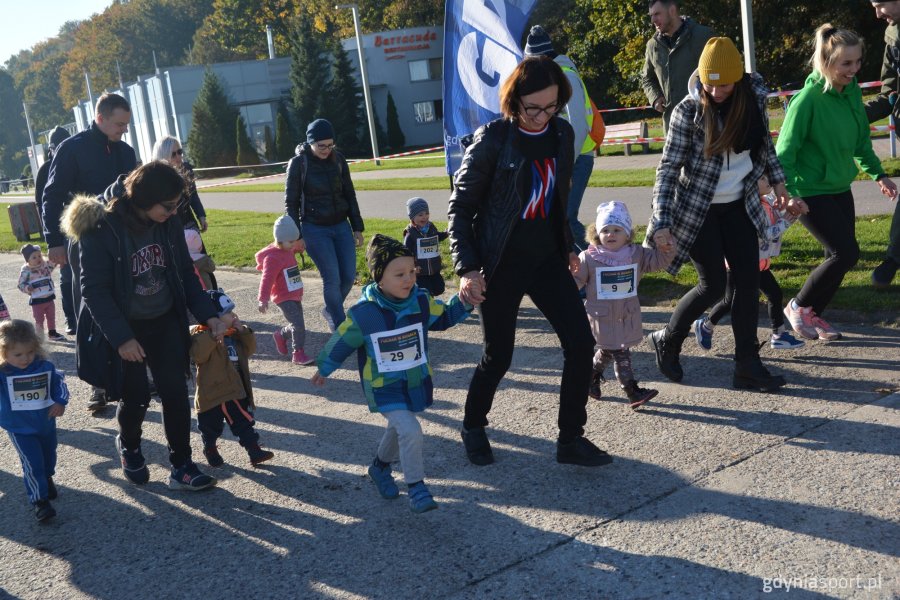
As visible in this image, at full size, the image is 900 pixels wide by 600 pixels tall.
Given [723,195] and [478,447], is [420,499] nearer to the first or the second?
[478,447]

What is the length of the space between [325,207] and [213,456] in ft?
9.38

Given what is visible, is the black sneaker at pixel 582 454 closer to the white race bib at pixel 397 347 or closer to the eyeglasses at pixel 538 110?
the white race bib at pixel 397 347

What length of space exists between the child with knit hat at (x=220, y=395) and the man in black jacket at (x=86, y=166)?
1.85 meters

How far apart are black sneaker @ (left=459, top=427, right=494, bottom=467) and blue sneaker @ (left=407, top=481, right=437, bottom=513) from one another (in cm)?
60

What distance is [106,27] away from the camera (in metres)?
109

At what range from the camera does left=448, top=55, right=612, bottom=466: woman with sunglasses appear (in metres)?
4.54

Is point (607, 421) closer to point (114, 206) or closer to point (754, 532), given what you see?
point (754, 532)

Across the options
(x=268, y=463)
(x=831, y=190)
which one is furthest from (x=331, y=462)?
(x=831, y=190)

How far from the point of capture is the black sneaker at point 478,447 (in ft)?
16.6

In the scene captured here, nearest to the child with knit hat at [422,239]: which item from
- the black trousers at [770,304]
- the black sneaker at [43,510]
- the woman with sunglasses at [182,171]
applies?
the woman with sunglasses at [182,171]

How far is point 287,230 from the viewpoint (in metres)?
7.74

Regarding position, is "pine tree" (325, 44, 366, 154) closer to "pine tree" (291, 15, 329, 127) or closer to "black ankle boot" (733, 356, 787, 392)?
"pine tree" (291, 15, 329, 127)

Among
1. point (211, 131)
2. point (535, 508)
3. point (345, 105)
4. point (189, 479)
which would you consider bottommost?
point (535, 508)

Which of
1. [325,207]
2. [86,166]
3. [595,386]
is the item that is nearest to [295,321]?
[325,207]
